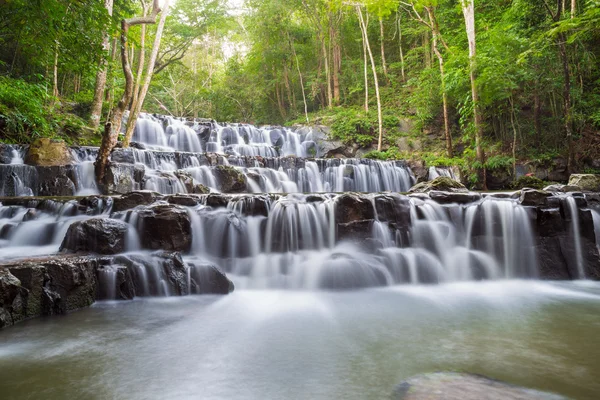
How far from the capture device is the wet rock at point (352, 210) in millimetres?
6270

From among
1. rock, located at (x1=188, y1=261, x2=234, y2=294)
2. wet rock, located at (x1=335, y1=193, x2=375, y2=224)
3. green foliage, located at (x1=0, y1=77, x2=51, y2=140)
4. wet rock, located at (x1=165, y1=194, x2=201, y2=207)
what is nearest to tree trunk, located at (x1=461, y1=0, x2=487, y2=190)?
wet rock, located at (x1=335, y1=193, x2=375, y2=224)

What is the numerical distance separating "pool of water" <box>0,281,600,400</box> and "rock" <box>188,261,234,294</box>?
21cm

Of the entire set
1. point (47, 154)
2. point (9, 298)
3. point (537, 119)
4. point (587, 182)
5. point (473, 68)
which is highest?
point (473, 68)

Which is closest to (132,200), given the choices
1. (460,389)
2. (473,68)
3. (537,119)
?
(460,389)

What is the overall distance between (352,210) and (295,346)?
11.8 ft

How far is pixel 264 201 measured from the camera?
6.39 meters

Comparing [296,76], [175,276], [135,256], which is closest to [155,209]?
[135,256]

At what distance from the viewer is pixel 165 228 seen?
5.41 m

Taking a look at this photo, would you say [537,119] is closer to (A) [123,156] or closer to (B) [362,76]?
(B) [362,76]

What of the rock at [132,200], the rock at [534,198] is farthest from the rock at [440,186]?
the rock at [132,200]

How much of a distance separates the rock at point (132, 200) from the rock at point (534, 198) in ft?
22.5

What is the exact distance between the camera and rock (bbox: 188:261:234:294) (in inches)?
188

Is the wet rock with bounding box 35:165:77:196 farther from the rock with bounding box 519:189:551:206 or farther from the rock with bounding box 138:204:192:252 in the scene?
the rock with bounding box 519:189:551:206

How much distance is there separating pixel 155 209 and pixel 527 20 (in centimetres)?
1325
